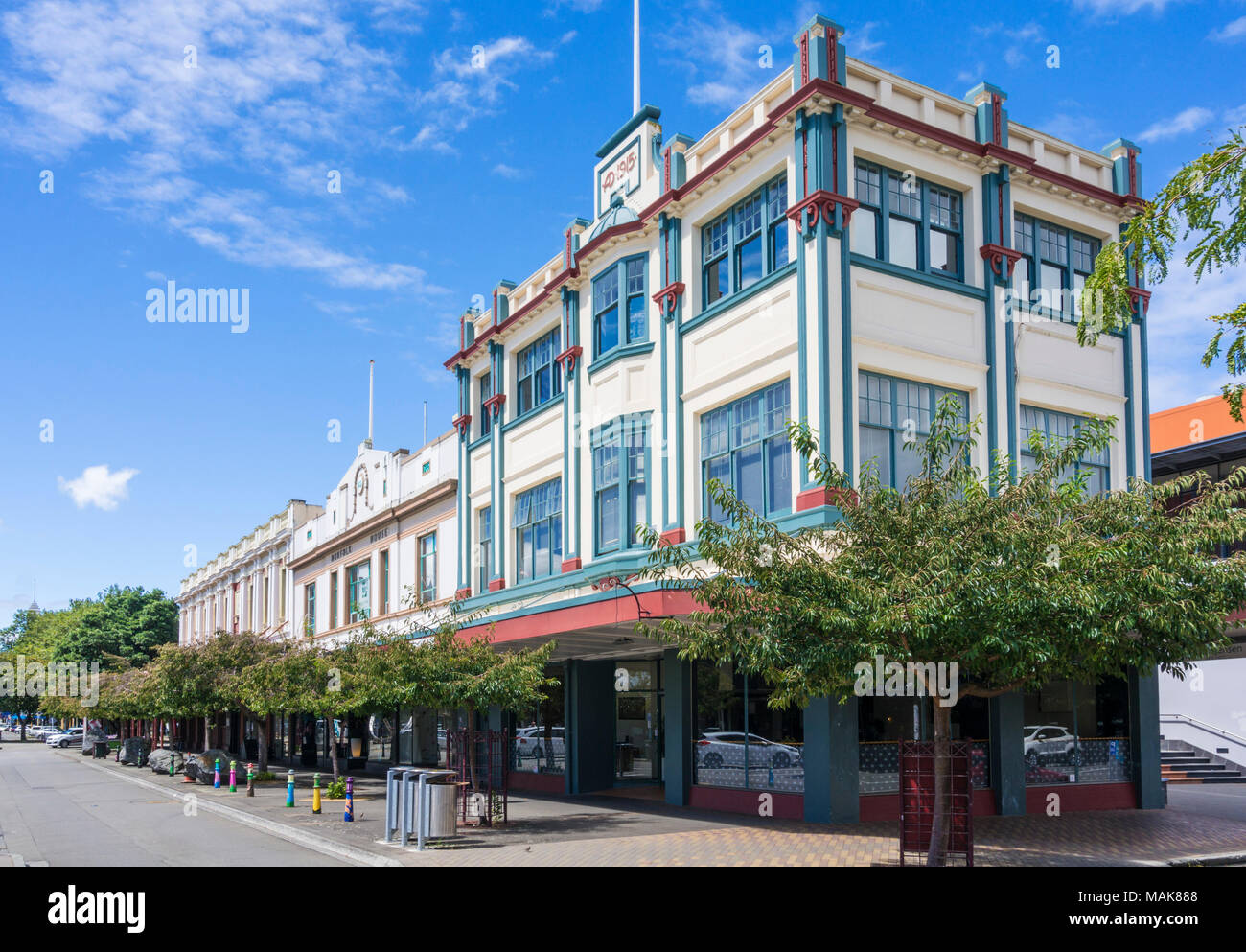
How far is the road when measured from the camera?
1658 cm

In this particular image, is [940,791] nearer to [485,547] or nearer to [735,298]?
[735,298]

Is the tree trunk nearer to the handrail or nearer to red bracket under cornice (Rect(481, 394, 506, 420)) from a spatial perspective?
red bracket under cornice (Rect(481, 394, 506, 420))

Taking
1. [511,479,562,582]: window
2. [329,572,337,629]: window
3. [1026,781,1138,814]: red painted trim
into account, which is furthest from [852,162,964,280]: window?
[329,572,337,629]: window

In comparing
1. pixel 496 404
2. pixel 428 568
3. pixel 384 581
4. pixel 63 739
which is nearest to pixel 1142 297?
pixel 496 404

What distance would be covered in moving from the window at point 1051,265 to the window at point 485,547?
15.0 m

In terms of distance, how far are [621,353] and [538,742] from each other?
34.4 ft

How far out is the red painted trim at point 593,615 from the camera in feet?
60.5

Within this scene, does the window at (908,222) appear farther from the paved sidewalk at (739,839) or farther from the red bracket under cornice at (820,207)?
the paved sidewalk at (739,839)

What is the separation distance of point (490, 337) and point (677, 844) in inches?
679

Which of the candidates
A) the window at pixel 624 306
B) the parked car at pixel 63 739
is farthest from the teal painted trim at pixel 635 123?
the parked car at pixel 63 739

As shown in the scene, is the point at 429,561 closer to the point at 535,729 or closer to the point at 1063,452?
the point at 535,729

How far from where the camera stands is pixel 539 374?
28.9m
